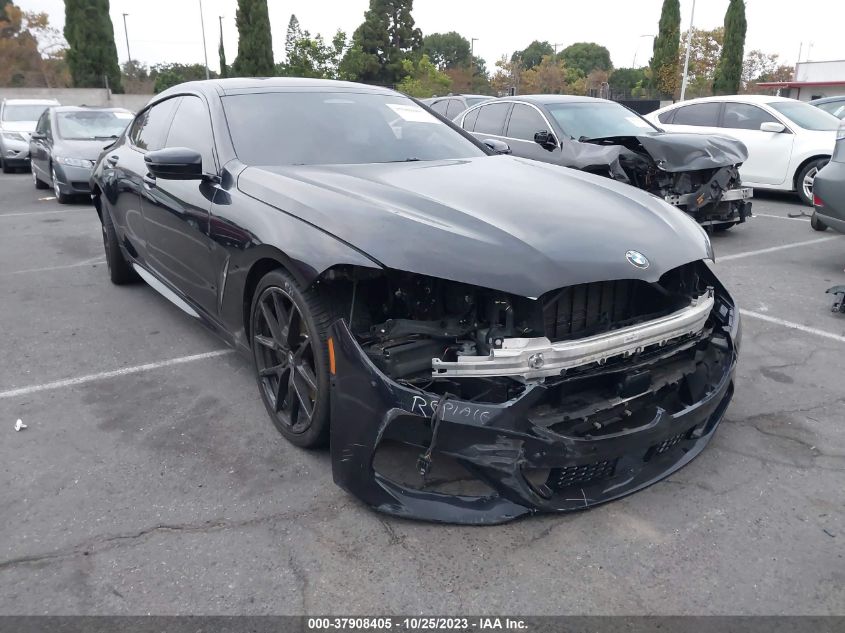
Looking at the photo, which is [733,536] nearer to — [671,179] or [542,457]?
[542,457]

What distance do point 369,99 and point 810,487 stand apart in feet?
10.1

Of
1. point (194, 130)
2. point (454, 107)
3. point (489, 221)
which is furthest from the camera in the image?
point (454, 107)

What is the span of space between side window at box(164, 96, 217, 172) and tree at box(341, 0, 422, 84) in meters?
53.8

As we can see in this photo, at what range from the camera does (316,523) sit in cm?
249

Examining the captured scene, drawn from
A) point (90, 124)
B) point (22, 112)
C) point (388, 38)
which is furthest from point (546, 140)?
point (388, 38)

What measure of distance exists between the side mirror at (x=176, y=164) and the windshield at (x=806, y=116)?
8.82 m

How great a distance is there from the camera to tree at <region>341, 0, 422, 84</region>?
56.5 metres

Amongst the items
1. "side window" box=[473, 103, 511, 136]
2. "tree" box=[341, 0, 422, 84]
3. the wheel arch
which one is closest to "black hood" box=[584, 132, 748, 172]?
"side window" box=[473, 103, 511, 136]

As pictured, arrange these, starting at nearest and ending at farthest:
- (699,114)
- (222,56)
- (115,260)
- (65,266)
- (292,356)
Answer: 1. (292,356)
2. (115,260)
3. (65,266)
4. (699,114)
5. (222,56)

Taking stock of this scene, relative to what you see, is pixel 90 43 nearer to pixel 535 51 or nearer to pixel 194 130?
pixel 194 130

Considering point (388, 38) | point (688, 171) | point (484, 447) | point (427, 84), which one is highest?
point (388, 38)

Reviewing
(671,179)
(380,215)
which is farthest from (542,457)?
(671,179)

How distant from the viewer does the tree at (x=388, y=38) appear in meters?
56.5

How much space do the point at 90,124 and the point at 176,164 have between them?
30.0ft
